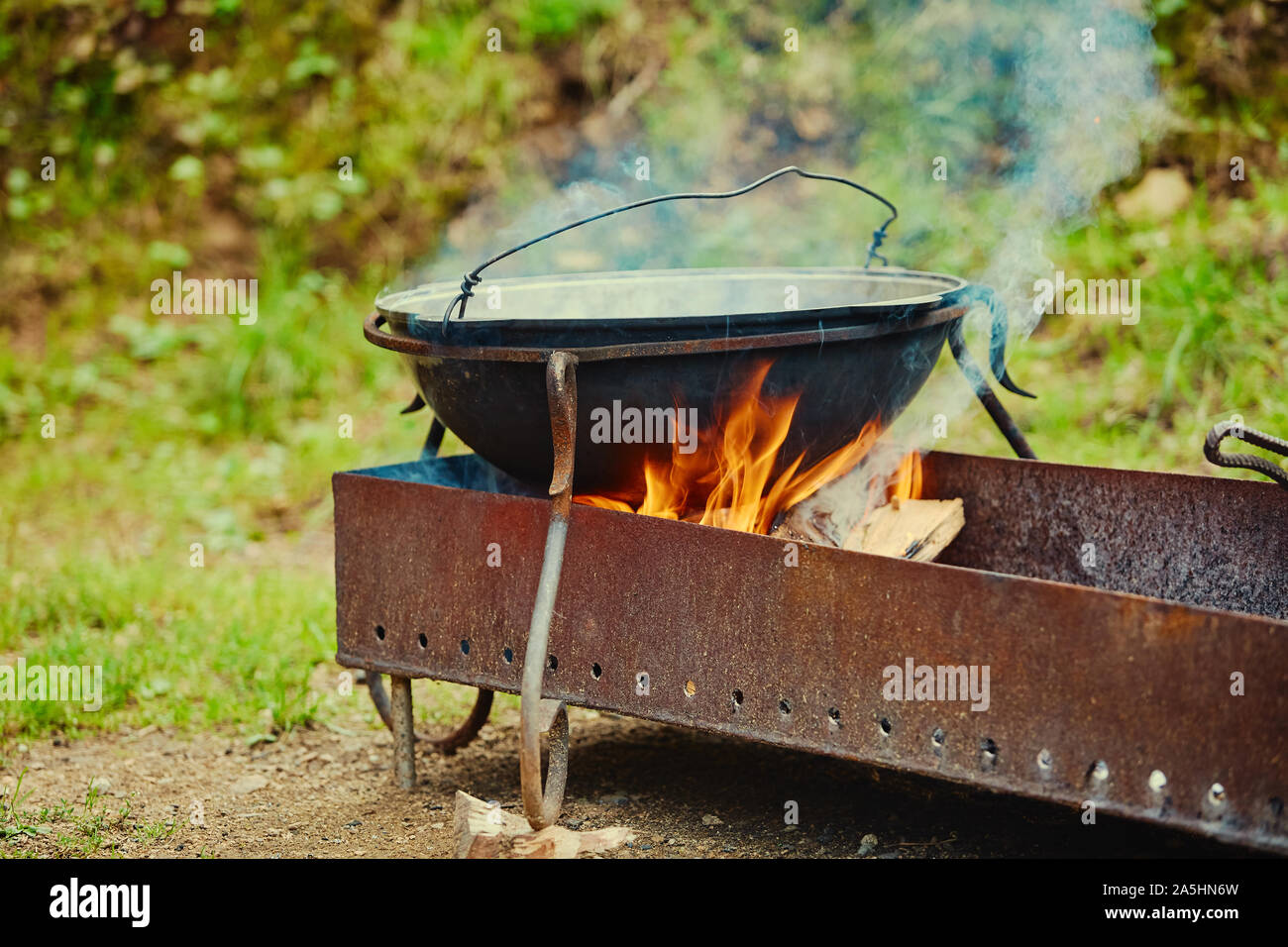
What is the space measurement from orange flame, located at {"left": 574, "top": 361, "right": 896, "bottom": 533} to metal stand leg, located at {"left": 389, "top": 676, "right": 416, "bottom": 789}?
687 mm

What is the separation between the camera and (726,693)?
234cm

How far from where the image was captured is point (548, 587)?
2.30 metres

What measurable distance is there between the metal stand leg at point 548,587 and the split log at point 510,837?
0.05 m

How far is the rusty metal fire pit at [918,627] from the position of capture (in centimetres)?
192

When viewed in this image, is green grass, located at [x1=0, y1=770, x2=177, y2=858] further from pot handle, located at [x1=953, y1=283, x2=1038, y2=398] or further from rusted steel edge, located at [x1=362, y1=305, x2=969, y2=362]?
pot handle, located at [x1=953, y1=283, x2=1038, y2=398]

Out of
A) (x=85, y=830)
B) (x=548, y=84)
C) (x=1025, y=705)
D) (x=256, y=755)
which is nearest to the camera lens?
(x=1025, y=705)

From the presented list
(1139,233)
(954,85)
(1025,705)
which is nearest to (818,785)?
(1025,705)

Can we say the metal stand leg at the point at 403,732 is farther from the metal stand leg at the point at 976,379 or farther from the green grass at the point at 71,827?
the metal stand leg at the point at 976,379

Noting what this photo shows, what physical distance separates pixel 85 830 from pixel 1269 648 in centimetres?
247

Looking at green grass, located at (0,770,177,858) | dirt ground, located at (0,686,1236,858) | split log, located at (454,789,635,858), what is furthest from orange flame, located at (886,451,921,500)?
green grass, located at (0,770,177,858)

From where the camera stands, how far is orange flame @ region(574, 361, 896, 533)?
7.91 feet

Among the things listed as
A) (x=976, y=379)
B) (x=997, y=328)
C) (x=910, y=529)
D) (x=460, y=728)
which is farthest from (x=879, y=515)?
(x=460, y=728)

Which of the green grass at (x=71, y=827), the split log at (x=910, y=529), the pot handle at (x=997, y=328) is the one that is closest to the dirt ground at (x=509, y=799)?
the green grass at (x=71, y=827)
